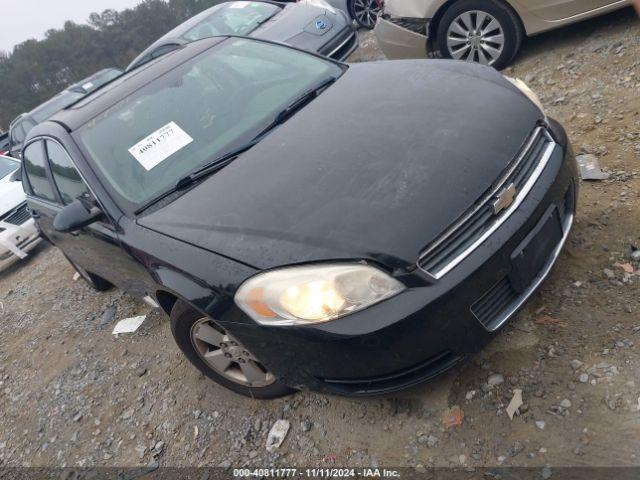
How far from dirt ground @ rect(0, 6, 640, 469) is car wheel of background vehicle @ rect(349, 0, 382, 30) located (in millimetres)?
4920

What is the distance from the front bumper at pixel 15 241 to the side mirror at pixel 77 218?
4585mm

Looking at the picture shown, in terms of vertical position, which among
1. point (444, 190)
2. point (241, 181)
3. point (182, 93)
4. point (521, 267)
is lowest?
point (521, 267)

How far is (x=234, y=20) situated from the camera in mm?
7562

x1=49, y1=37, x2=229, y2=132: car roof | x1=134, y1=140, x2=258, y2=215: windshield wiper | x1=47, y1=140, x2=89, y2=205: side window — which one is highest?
x1=49, y1=37, x2=229, y2=132: car roof

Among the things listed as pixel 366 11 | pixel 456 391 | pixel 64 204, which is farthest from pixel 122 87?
pixel 366 11

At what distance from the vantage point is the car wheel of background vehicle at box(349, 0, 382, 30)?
852 centimetres

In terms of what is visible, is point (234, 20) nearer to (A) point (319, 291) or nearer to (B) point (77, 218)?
(B) point (77, 218)

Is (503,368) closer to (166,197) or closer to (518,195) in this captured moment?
(518,195)

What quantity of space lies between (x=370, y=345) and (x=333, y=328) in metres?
0.15

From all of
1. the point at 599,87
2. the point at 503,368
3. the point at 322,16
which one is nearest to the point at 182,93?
the point at 503,368

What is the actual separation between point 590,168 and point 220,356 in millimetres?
2592

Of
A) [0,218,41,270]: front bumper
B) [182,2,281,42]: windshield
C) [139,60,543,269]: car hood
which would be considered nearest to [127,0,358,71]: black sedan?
[182,2,281,42]: windshield

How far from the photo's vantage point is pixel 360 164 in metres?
2.17

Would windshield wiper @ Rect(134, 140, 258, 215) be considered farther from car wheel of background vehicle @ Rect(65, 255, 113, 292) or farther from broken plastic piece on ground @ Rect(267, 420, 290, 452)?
car wheel of background vehicle @ Rect(65, 255, 113, 292)
